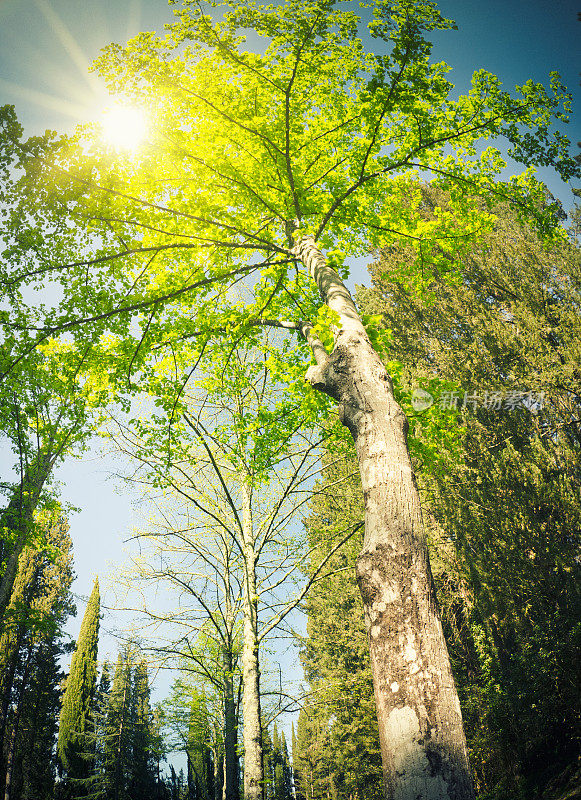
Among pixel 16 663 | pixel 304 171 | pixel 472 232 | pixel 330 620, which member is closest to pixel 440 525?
pixel 330 620

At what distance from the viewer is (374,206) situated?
527 centimetres

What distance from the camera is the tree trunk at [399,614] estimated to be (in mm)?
1485

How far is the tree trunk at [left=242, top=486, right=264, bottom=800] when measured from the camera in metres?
5.76

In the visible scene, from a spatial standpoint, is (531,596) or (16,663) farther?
(16,663)

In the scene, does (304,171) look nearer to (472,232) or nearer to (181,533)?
(472,232)

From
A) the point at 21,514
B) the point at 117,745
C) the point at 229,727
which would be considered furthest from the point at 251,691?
the point at 117,745

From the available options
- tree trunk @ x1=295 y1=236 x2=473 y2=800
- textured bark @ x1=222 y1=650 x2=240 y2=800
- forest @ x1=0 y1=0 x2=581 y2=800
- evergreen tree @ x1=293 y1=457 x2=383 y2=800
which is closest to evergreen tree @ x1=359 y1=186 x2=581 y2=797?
forest @ x1=0 y1=0 x2=581 y2=800

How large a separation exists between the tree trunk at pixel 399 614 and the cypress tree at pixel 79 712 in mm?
21439

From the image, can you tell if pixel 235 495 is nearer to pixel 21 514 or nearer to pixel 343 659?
pixel 21 514

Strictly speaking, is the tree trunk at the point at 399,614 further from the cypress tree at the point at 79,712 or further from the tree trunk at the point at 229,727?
the cypress tree at the point at 79,712

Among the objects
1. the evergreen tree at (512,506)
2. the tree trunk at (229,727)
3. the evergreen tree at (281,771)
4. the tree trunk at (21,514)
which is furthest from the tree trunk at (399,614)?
the evergreen tree at (281,771)

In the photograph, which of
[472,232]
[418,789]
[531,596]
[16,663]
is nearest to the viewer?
[418,789]

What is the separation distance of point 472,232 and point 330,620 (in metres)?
16.4

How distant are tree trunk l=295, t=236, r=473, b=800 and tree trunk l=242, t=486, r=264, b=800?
549 centimetres
